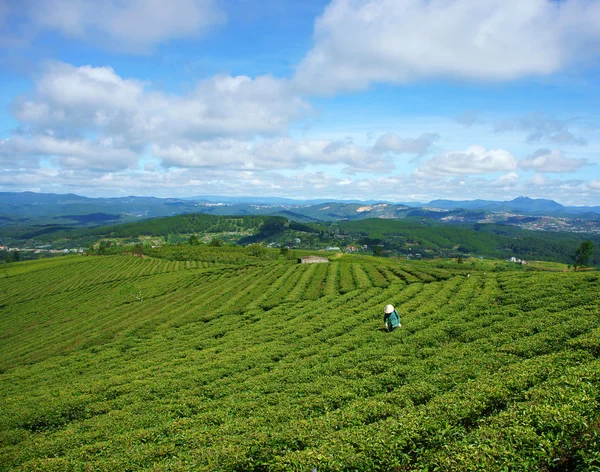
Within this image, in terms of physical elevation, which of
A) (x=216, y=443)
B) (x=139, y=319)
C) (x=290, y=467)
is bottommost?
(x=139, y=319)

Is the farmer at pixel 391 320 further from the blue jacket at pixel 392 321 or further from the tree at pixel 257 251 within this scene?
the tree at pixel 257 251

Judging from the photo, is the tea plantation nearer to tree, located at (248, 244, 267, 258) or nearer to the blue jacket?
the blue jacket

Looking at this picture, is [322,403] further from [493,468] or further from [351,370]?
[493,468]

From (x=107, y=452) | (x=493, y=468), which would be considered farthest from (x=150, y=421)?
(x=493, y=468)

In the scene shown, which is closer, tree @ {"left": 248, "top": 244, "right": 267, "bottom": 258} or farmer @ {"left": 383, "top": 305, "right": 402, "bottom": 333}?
farmer @ {"left": 383, "top": 305, "right": 402, "bottom": 333}

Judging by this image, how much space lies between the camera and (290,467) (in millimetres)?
9719

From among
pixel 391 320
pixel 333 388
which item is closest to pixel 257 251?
pixel 391 320

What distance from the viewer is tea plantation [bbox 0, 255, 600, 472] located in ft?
32.0

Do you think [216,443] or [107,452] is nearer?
[216,443]

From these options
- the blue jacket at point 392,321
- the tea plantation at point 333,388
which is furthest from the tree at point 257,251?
the blue jacket at point 392,321

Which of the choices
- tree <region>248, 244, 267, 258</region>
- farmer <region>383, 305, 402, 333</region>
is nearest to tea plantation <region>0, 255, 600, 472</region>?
farmer <region>383, 305, 402, 333</region>

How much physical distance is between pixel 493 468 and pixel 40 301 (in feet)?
328

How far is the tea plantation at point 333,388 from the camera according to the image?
32.0 feet

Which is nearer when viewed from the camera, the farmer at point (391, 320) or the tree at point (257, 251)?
the farmer at point (391, 320)
